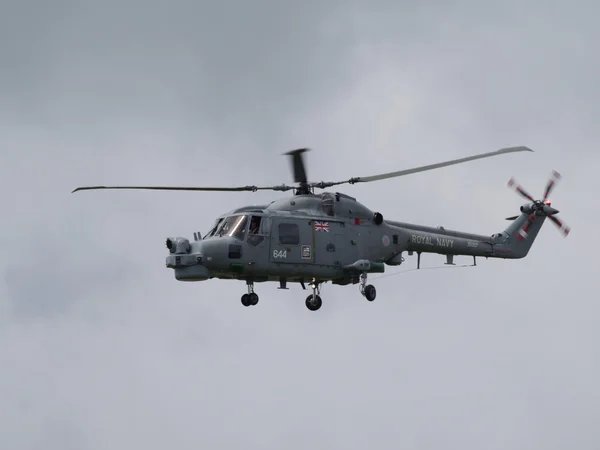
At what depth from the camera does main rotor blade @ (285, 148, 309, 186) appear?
4335 centimetres

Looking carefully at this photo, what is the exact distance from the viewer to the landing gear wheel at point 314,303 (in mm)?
44875

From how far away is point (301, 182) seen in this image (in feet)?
151

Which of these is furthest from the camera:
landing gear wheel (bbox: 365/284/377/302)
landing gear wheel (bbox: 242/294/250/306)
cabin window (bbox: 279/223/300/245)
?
landing gear wheel (bbox: 365/284/377/302)

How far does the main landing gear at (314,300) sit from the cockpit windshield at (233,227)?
394 cm

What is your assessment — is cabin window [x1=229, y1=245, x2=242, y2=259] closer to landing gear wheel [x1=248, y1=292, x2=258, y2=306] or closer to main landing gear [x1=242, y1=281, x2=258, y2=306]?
main landing gear [x1=242, y1=281, x2=258, y2=306]

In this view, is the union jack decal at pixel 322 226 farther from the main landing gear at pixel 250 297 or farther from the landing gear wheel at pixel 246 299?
the landing gear wheel at pixel 246 299

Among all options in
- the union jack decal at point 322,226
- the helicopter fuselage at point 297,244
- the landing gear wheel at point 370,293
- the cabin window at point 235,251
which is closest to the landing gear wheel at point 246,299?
the helicopter fuselage at point 297,244

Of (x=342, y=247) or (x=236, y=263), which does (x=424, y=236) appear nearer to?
(x=342, y=247)

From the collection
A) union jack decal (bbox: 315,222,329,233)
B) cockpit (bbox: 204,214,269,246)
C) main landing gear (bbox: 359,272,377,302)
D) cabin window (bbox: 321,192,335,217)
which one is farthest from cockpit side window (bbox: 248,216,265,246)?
main landing gear (bbox: 359,272,377,302)

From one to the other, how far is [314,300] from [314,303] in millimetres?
131

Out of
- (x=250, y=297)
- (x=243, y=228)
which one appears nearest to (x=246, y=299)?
(x=250, y=297)

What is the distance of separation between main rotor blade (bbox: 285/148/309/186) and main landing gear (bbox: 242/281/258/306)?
4852 millimetres

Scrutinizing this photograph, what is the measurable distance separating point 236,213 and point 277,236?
1863 mm

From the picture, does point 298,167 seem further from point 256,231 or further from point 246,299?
point 246,299
